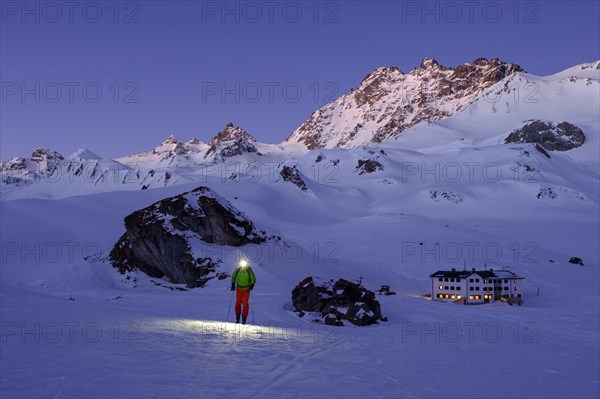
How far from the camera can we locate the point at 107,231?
6125 centimetres

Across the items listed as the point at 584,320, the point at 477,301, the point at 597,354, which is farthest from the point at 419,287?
the point at 597,354

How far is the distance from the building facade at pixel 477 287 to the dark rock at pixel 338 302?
2168 cm

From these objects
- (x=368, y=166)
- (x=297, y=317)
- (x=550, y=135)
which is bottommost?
(x=297, y=317)

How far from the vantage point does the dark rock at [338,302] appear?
69.4 ft

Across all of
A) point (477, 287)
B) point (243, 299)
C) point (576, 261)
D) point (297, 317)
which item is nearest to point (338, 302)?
point (297, 317)

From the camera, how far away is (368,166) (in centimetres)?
14712

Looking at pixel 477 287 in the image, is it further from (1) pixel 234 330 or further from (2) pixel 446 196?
(2) pixel 446 196

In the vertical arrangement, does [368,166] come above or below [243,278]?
above

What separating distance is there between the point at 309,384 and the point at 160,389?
2.83 metres

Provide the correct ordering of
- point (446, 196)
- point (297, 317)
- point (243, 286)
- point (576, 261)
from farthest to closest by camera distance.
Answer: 1. point (446, 196)
2. point (576, 261)
3. point (297, 317)
4. point (243, 286)

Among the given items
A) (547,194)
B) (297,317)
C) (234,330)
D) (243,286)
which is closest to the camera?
(234,330)

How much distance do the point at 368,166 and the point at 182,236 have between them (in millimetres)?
115790

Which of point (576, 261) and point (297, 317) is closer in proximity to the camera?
point (297, 317)

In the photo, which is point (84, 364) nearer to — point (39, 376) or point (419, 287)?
point (39, 376)
